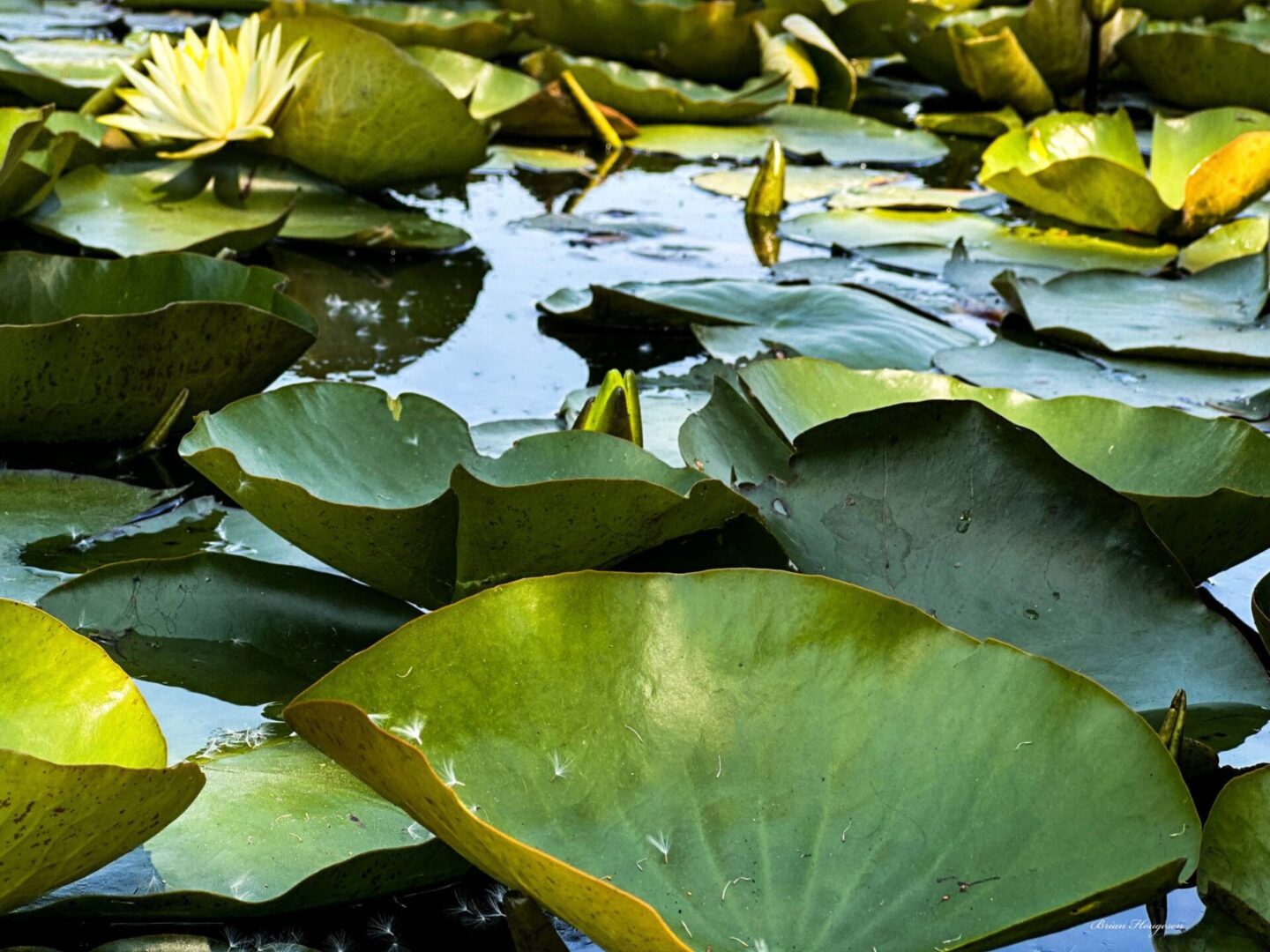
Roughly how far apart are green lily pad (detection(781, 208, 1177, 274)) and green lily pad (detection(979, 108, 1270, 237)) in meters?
0.05

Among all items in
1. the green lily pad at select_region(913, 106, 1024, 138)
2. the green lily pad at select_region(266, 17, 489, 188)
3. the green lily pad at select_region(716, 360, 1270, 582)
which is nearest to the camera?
the green lily pad at select_region(716, 360, 1270, 582)

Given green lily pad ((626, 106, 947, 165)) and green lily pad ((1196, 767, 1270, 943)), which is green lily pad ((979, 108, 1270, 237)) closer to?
green lily pad ((626, 106, 947, 165))

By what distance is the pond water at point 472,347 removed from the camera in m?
0.84

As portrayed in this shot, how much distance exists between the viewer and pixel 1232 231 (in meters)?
2.39

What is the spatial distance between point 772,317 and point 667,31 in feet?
6.91

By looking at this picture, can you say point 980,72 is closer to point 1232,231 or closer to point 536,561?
point 1232,231

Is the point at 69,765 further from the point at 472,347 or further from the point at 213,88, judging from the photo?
the point at 213,88

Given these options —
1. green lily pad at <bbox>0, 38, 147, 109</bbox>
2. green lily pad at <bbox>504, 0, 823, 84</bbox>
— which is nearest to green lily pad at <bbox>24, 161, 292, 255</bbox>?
green lily pad at <bbox>0, 38, 147, 109</bbox>

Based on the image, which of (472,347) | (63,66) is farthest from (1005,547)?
(63,66)

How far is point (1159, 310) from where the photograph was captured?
202cm

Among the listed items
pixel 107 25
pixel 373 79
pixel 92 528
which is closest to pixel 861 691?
pixel 92 528

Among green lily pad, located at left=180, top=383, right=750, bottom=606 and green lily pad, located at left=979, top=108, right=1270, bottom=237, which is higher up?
green lily pad, located at left=180, top=383, right=750, bottom=606

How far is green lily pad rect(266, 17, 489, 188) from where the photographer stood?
7.28 feet

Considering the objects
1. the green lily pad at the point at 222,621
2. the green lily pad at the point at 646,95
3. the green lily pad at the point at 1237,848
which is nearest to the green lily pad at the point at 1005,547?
the green lily pad at the point at 1237,848
